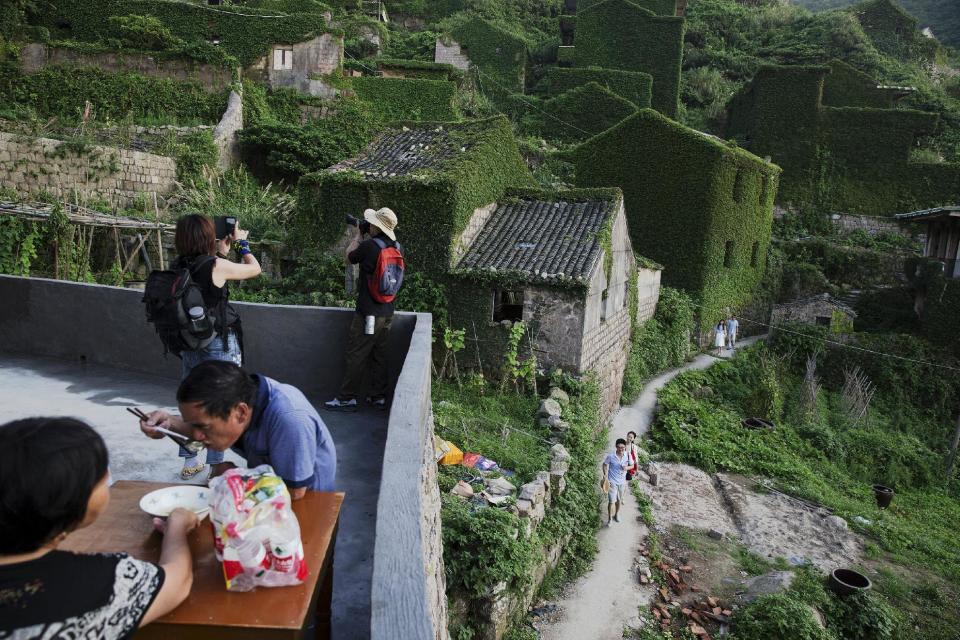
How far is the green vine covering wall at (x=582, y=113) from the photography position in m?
32.8

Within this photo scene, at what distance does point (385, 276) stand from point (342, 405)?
1.28 metres

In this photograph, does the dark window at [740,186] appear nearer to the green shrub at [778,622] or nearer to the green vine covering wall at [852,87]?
the green vine covering wall at [852,87]

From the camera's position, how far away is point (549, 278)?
42.7 feet

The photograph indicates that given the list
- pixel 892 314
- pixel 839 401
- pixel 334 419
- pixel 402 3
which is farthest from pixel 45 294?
pixel 402 3

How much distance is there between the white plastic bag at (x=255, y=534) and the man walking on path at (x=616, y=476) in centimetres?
936

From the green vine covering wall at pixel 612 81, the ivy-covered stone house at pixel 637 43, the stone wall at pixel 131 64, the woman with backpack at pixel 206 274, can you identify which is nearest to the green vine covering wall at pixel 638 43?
the ivy-covered stone house at pixel 637 43

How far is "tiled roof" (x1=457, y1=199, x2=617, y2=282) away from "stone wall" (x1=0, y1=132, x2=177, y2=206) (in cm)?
1175

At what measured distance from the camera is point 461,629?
6926 millimetres

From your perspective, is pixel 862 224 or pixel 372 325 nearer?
pixel 372 325

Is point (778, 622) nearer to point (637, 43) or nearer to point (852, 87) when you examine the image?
point (852, 87)

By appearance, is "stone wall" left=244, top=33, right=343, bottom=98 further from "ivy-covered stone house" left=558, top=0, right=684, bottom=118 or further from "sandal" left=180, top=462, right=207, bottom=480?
"sandal" left=180, top=462, right=207, bottom=480

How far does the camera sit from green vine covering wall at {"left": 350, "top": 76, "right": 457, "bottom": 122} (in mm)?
29750

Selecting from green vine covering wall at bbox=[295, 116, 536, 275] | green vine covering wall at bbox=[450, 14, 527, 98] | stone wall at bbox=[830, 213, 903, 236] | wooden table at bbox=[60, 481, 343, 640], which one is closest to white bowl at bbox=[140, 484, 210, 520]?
wooden table at bbox=[60, 481, 343, 640]

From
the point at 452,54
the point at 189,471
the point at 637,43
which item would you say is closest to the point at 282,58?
the point at 452,54
